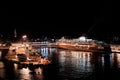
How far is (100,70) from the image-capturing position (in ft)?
153

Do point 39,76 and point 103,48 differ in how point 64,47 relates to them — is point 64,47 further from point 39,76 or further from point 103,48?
point 39,76

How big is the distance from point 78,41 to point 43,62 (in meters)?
48.2

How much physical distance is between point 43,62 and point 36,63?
137 centimetres

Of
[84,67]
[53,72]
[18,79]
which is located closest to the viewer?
[18,79]

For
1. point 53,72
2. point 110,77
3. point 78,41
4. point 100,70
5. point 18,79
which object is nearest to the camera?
point 18,79

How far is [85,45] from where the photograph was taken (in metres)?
91.8

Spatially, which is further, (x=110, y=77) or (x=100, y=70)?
(x=100, y=70)

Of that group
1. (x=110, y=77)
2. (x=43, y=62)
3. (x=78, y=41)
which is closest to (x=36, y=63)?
(x=43, y=62)

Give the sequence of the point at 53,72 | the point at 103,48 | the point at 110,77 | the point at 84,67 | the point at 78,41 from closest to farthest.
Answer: the point at 110,77, the point at 53,72, the point at 84,67, the point at 103,48, the point at 78,41

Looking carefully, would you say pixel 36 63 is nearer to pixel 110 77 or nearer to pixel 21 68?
pixel 21 68

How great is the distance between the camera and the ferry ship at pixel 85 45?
8612cm

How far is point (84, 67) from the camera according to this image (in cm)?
4969

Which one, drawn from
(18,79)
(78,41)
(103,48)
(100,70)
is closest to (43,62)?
(100,70)

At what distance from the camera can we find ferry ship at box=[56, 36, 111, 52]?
86125mm
